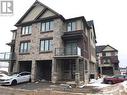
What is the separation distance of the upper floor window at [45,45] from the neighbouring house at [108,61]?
29.3 meters

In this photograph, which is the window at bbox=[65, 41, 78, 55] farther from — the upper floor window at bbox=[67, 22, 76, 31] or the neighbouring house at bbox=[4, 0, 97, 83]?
the upper floor window at bbox=[67, 22, 76, 31]

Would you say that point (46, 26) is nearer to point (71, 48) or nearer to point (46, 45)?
point (46, 45)

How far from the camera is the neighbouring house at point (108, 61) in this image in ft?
163

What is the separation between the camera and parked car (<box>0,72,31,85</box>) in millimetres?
Result: 19753

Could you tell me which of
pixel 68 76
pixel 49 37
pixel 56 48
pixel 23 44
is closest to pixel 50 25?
pixel 49 37

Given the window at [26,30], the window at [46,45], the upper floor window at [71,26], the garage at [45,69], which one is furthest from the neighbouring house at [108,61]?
the window at [26,30]

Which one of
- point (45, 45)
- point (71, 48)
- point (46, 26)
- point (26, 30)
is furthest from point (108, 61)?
point (26, 30)

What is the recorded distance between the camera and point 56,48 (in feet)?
72.6

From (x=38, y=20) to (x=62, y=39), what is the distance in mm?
5361

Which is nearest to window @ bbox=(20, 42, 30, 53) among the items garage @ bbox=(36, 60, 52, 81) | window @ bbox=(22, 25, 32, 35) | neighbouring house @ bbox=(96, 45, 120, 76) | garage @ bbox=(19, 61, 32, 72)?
window @ bbox=(22, 25, 32, 35)

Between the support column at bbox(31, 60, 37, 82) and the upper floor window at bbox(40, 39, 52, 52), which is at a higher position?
the upper floor window at bbox(40, 39, 52, 52)

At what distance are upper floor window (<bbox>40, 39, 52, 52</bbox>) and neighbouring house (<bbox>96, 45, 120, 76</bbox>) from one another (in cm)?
2930

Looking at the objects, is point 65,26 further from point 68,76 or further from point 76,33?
point 68,76

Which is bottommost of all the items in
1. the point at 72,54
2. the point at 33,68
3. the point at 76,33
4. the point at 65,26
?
the point at 33,68
